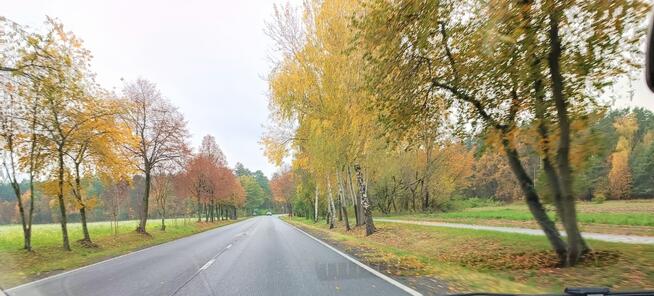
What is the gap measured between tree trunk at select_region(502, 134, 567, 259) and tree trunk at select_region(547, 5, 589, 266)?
20.1 inches

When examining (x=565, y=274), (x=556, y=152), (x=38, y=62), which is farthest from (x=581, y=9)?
(x=38, y=62)

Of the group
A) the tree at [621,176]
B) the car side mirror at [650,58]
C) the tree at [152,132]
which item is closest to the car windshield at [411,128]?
the car side mirror at [650,58]

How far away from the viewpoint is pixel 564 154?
799 cm

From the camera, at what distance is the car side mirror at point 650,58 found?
5.85 ft

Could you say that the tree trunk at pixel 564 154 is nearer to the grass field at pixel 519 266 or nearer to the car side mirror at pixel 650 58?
the grass field at pixel 519 266

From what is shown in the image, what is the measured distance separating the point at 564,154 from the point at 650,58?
22.9ft

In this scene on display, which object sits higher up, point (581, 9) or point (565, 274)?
point (581, 9)

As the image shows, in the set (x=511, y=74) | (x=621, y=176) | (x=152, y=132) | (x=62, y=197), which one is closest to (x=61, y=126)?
(x=62, y=197)

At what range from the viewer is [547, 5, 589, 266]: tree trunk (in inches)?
309

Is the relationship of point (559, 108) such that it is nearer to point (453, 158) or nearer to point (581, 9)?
point (581, 9)

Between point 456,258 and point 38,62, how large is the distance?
13414 mm

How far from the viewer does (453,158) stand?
44.7 meters

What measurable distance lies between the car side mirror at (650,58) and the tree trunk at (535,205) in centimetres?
668

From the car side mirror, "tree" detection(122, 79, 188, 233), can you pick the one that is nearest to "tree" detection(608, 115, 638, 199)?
"tree" detection(122, 79, 188, 233)
